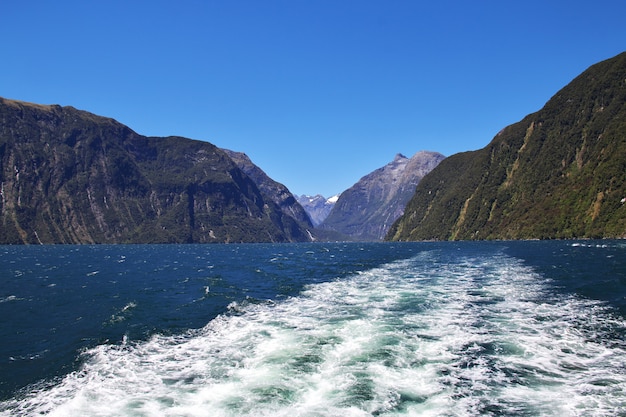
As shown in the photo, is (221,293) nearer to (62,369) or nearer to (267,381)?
(62,369)

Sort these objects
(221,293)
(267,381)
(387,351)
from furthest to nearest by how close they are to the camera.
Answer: (221,293), (387,351), (267,381)

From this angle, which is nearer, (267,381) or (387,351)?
(267,381)

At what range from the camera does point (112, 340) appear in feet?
78.3

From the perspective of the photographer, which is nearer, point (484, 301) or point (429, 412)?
point (429, 412)

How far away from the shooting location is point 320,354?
20.5m

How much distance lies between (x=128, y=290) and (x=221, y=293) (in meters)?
11.4

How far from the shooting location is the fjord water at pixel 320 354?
1458 centimetres

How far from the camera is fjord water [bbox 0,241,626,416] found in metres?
14.6

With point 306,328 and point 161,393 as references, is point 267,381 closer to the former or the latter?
point 161,393

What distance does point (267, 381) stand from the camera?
17.0 m

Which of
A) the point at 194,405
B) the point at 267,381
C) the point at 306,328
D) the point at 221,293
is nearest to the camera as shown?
the point at 194,405

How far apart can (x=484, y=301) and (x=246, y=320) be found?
63.4ft

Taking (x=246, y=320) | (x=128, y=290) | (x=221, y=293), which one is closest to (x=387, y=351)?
(x=246, y=320)

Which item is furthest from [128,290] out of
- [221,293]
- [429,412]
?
[429,412]
